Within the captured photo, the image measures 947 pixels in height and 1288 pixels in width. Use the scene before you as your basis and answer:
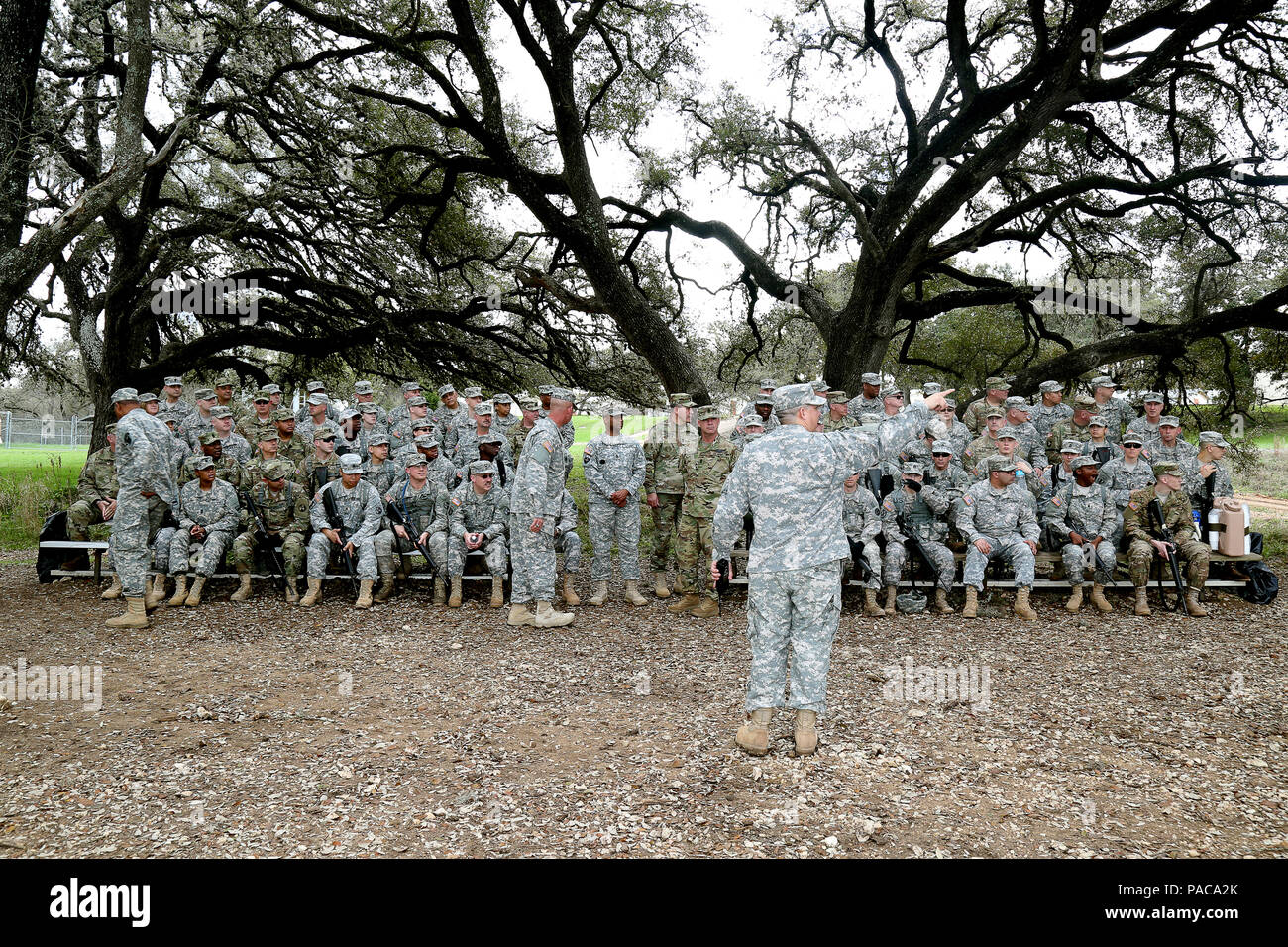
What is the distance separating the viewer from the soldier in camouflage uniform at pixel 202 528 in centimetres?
817

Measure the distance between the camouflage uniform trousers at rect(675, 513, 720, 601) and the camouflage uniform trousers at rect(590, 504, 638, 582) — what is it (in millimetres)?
618

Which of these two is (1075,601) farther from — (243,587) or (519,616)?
(243,587)

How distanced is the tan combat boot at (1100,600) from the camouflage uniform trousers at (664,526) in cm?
452

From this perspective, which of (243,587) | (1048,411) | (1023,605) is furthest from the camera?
(1048,411)

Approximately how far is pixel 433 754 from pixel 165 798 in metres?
1.36

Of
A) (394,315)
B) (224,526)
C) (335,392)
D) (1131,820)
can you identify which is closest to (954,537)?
(1131,820)

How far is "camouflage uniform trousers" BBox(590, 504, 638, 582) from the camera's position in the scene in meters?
8.59

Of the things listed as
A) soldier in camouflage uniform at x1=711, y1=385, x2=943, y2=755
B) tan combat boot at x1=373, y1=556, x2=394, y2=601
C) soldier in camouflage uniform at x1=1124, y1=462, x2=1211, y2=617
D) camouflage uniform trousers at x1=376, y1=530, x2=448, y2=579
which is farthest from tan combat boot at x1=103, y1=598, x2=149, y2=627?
soldier in camouflage uniform at x1=1124, y1=462, x2=1211, y2=617

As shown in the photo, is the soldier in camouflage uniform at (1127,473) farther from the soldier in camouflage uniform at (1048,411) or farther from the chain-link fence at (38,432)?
the chain-link fence at (38,432)

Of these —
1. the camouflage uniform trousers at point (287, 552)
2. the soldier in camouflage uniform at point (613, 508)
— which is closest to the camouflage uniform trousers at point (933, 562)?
the soldier in camouflage uniform at point (613, 508)

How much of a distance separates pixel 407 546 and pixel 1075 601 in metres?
7.24

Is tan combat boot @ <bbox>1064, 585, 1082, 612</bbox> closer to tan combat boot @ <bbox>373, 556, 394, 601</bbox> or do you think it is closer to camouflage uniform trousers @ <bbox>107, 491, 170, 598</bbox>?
tan combat boot @ <bbox>373, 556, 394, 601</bbox>

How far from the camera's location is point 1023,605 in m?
7.71

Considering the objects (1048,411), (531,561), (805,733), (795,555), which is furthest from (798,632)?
(1048,411)
